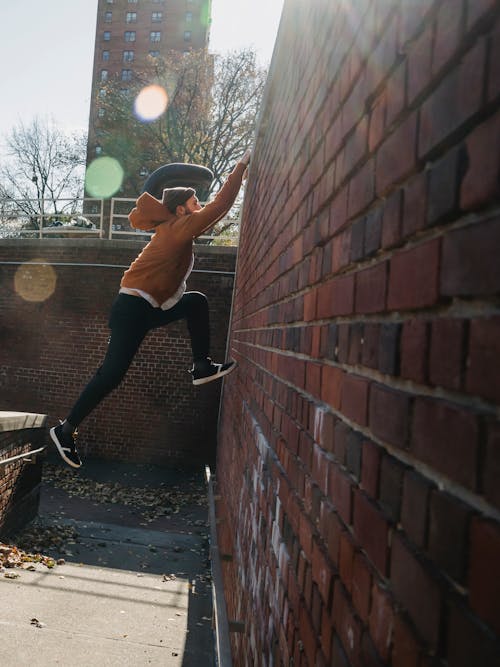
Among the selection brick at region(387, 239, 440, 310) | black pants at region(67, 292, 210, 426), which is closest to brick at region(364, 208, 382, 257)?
brick at region(387, 239, 440, 310)

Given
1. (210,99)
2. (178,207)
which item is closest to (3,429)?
(178,207)

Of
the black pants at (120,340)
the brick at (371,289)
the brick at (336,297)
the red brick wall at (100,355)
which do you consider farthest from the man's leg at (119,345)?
the red brick wall at (100,355)

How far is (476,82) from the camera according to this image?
2.38 feet

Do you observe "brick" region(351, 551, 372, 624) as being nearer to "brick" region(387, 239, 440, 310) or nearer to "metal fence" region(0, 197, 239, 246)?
"brick" region(387, 239, 440, 310)

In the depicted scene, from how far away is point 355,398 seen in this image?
1.20m

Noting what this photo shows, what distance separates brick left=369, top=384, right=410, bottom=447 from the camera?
2.98 ft

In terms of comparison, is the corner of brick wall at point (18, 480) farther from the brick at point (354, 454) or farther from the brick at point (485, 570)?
the brick at point (485, 570)

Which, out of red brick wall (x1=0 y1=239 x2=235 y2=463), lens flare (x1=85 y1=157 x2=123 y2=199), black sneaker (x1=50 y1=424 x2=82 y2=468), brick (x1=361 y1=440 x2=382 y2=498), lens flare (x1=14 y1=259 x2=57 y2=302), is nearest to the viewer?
brick (x1=361 y1=440 x2=382 y2=498)

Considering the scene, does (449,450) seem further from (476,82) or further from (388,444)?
(476,82)

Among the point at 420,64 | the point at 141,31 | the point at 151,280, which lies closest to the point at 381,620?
the point at 420,64

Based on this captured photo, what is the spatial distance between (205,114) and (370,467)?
2893 centimetres

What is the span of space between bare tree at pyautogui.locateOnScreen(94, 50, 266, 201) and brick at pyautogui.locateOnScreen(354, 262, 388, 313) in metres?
27.1

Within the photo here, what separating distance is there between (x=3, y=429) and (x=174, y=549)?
9.16 feet

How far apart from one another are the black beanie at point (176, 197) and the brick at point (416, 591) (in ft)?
11.2
